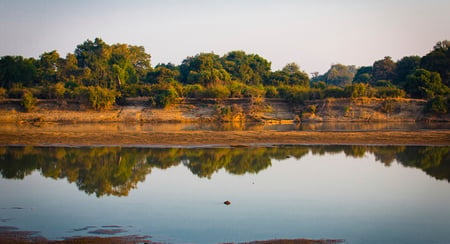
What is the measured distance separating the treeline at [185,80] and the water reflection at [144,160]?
23.2 metres

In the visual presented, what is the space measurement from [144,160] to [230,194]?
7.14m

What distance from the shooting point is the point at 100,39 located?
7225cm

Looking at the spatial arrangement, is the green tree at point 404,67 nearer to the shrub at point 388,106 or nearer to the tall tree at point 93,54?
the shrub at point 388,106

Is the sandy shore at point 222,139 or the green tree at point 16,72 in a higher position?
the green tree at point 16,72

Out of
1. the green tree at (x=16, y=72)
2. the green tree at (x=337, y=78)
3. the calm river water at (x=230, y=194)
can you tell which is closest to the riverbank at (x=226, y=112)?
the green tree at (x=16, y=72)

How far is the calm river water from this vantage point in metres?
9.41

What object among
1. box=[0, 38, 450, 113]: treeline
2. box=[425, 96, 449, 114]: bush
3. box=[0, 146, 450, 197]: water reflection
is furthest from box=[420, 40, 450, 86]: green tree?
box=[0, 146, 450, 197]: water reflection

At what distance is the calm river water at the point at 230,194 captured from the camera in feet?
30.9

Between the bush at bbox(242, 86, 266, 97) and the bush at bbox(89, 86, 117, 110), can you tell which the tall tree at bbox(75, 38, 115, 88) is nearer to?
the bush at bbox(89, 86, 117, 110)

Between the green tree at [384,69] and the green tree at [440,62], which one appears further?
the green tree at [384,69]

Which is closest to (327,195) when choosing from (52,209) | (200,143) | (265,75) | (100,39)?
(52,209)

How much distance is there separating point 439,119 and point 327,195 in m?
32.8

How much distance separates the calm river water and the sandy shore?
284 cm

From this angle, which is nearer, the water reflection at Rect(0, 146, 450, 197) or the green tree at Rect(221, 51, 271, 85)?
the water reflection at Rect(0, 146, 450, 197)
